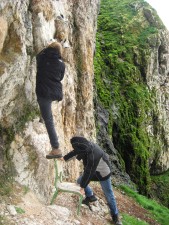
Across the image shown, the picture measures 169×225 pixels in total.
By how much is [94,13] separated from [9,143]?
41.6 feet

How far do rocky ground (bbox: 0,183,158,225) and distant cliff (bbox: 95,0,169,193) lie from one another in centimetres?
1200

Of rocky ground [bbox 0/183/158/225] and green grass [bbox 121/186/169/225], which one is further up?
rocky ground [bbox 0/183/158/225]

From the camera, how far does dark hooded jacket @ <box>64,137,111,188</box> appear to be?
29.9 ft

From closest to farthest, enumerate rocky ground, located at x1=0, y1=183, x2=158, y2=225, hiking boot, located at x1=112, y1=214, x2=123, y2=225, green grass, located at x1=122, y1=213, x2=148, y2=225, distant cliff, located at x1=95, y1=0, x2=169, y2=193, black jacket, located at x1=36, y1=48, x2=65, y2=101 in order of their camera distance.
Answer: rocky ground, located at x1=0, y1=183, x2=158, y2=225 → black jacket, located at x1=36, y1=48, x2=65, y2=101 → hiking boot, located at x1=112, y1=214, x2=123, y2=225 → green grass, located at x1=122, y1=213, x2=148, y2=225 → distant cliff, located at x1=95, y1=0, x2=169, y2=193

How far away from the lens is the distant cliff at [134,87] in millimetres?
26047

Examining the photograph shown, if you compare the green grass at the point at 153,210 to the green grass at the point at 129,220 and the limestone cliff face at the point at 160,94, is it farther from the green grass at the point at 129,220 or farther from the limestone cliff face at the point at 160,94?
the limestone cliff face at the point at 160,94

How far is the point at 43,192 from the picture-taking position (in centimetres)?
953

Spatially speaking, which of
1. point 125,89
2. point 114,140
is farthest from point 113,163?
point 125,89

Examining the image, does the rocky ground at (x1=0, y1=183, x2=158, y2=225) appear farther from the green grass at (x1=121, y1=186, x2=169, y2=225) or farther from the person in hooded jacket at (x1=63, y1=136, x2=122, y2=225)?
the green grass at (x1=121, y1=186, x2=169, y2=225)

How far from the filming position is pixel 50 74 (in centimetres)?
927

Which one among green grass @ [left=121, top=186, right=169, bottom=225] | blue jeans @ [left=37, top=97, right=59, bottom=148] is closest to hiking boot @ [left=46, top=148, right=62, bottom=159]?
blue jeans @ [left=37, top=97, right=59, bottom=148]

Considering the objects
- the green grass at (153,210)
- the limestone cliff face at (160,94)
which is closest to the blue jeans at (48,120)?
the green grass at (153,210)

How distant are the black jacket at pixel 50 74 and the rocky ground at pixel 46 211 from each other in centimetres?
264

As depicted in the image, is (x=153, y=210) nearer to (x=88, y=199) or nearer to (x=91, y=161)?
(x=88, y=199)
